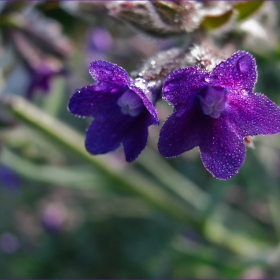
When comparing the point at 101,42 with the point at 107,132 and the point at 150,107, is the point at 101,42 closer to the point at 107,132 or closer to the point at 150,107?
the point at 107,132

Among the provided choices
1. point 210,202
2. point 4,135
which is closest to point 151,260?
point 210,202

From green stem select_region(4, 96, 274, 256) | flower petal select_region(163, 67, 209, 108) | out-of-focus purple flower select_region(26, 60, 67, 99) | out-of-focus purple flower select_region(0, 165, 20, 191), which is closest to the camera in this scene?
flower petal select_region(163, 67, 209, 108)

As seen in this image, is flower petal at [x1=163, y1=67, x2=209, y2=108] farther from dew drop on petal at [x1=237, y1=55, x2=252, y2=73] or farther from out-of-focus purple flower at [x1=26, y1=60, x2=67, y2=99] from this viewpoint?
out-of-focus purple flower at [x1=26, y1=60, x2=67, y2=99]

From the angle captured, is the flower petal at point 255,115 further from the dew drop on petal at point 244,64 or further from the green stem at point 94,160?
the green stem at point 94,160

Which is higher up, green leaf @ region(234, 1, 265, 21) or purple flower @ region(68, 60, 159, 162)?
green leaf @ region(234, 1, 265, 21)

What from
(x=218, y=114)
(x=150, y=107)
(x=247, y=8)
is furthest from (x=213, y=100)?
(x=247, y=8)

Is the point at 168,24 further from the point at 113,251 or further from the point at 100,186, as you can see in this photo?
the point at 113,251

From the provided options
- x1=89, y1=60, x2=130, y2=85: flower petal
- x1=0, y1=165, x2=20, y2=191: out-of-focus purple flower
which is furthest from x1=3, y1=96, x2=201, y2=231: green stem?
x1=0, y1=165, x2=20, y2=191: out-of-focus purple flower
